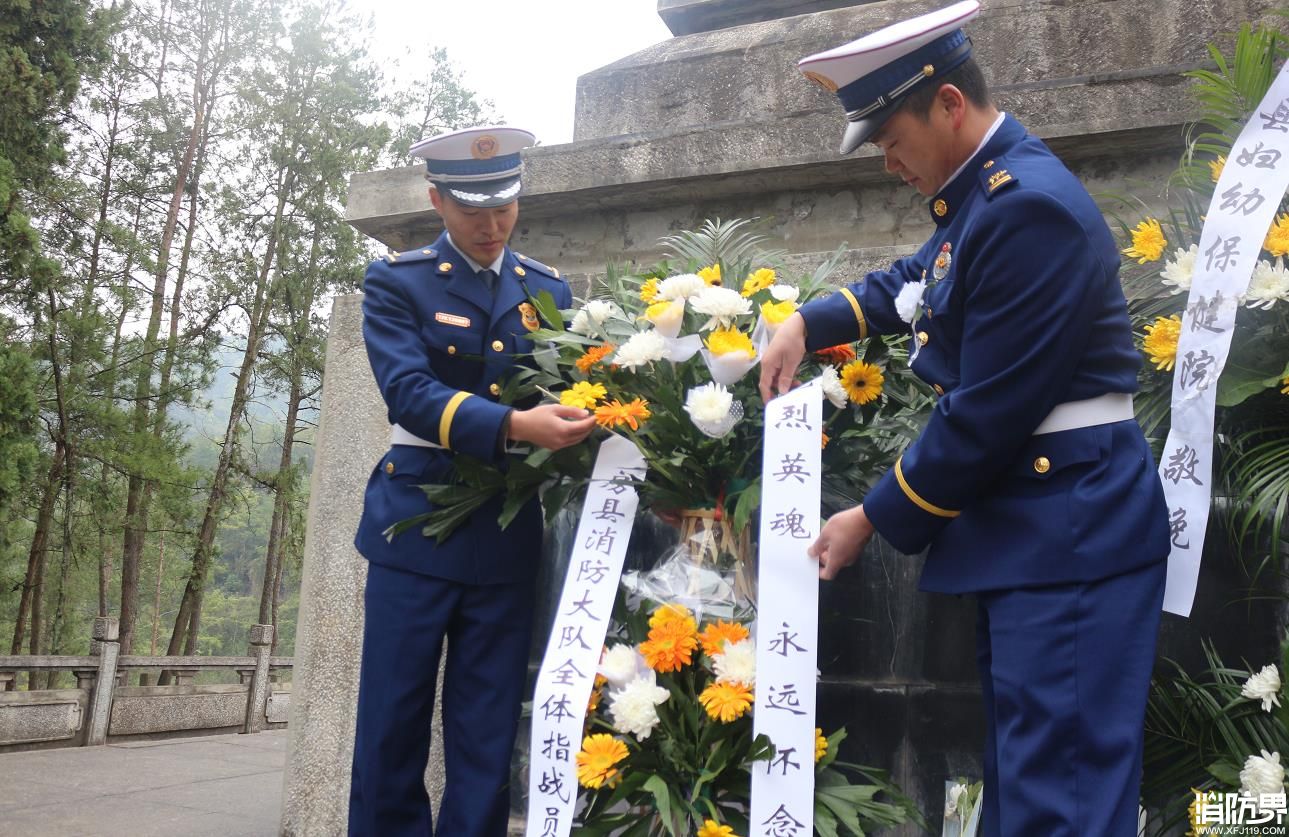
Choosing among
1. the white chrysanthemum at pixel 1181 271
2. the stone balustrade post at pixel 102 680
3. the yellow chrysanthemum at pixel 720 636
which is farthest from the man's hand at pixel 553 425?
the stone balustrade post at pixel 102 680

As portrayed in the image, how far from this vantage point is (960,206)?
75.9 inches

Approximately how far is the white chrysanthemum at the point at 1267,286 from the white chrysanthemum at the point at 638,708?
1.40 metres

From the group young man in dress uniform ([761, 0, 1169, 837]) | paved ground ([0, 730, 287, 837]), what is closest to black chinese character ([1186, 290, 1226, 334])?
young man in dress uniform ([761, 0, 1169, 837])

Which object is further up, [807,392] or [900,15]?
[900,15]

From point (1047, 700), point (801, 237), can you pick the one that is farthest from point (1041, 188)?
point (801, 237)

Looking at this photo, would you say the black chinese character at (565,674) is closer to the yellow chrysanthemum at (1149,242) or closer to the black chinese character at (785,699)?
the black chinese character at (785,699)

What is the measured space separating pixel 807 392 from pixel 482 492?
2.58ft

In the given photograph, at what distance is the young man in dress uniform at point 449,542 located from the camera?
8.07 feet

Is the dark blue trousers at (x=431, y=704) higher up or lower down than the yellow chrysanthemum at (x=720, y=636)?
lower down

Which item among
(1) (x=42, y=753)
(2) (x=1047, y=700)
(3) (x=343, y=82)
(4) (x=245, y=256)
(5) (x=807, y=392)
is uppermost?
(3) (x=343, y=82)

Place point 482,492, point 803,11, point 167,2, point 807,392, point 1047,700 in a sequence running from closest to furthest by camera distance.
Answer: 1. point 1047,700
2. point 807,392
3. point 482,492
4. point 803,11
5. point 167,2

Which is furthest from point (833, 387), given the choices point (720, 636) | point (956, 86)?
point (956, 86)

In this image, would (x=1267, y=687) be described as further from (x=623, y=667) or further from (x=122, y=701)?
(x=122, y=701)

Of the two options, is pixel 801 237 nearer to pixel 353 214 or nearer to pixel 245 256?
pixel 353 214
